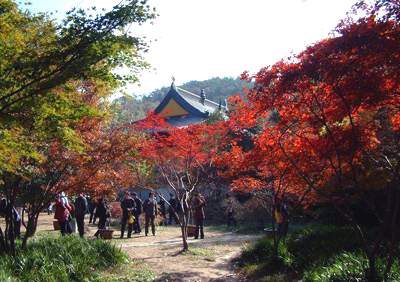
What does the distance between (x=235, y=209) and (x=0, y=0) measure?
14.7 meters

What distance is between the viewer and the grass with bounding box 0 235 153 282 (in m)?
5.71

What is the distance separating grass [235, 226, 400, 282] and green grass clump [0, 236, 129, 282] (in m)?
2.94

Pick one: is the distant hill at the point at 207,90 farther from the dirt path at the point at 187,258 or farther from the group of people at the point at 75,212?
the dirt path at the point at 187,258

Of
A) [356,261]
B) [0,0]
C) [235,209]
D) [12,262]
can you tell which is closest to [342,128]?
[356,261]

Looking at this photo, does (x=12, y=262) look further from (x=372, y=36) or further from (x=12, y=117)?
(x=372, y=36)

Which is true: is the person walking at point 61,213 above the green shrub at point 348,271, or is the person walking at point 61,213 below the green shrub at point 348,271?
above

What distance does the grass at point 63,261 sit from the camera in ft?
18.7

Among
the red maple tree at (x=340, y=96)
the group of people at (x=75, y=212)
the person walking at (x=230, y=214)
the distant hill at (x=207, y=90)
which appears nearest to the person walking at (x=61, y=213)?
the group of people at (x=75, y=212)

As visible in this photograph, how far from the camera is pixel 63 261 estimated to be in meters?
6.39

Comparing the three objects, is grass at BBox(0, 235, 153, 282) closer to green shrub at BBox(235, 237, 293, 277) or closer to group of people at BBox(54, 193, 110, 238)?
green shrub at BBox(235, 237, 293, 277)

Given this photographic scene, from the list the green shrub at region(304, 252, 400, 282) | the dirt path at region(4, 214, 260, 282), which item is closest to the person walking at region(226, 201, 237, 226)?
the dirt path at region(4, 214, 260, 282)

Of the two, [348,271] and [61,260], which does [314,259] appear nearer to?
[348,271]

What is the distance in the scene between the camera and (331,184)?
865 centimetres

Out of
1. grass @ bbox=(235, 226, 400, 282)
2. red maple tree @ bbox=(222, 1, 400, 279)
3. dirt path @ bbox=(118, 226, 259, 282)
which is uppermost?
red maple tree @ bbox=(222, 1, 400, 279)
